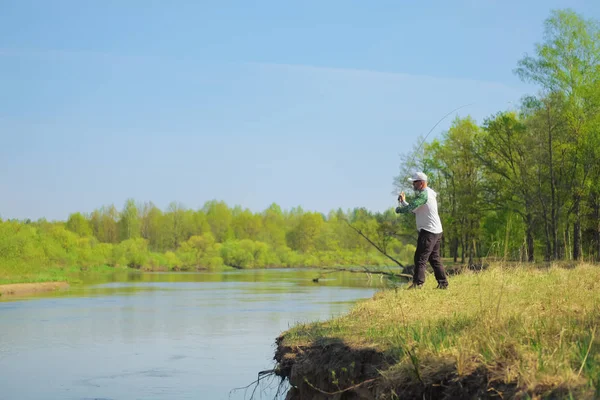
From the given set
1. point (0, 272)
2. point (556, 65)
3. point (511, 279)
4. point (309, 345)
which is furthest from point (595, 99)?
point (0, 272)

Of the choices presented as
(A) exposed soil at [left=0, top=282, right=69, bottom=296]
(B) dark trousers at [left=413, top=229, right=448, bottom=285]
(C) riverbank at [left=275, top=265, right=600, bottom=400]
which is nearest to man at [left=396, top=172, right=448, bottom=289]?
(B) dark trousers at [left=413, top=229, right=448, bottom=285]

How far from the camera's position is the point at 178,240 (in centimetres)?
11056

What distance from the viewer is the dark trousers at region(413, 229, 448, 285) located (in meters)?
10.8

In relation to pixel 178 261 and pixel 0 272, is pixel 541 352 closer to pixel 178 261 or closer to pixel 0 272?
pixel 0 272

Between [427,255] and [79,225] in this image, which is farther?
[79,225]

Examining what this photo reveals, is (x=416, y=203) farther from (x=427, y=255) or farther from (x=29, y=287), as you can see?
(x=29, y=287)

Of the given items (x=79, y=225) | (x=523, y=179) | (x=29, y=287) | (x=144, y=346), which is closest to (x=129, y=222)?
(x=79, y=225)

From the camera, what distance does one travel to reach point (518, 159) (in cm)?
3809

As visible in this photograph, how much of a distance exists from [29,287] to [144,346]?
2777 cm

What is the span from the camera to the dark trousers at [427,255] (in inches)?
424

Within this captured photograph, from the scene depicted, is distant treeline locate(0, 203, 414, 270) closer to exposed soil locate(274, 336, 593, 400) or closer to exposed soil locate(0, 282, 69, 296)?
exposed soil locate(0, 282, 69, 296)

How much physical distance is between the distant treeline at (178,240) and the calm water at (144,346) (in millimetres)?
14860

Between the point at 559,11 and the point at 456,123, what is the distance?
45.0 ft

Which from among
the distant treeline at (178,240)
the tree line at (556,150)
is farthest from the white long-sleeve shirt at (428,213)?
the distant treeline at (178,240)
